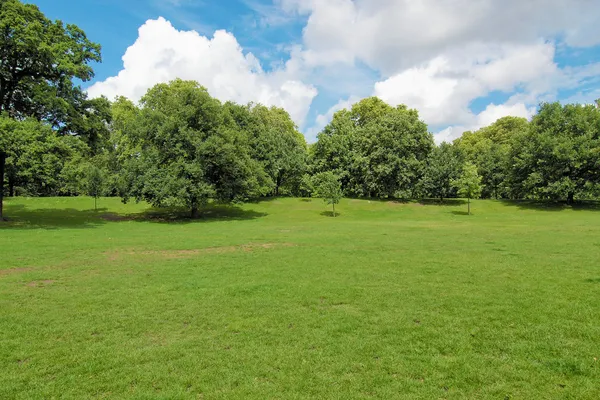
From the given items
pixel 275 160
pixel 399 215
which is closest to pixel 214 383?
pixel 399 215

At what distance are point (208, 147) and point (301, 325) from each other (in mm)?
30689

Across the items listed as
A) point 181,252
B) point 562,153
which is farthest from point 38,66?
point 562,153

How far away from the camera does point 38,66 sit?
2792 cm

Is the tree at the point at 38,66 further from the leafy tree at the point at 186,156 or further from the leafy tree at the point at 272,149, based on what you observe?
the leafy tree at the point at 272,149

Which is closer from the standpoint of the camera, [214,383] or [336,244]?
[214,383]

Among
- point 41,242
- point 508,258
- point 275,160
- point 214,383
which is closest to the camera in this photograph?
point 214,383

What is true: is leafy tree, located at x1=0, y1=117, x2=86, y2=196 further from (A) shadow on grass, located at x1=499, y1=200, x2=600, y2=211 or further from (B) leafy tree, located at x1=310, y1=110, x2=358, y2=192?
(A) shadow on grass, located at x1=499, y1=200, x2=600, y2=211

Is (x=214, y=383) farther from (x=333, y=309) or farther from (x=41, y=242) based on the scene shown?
(x=41, y=242)

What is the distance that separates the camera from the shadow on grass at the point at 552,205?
46500mm

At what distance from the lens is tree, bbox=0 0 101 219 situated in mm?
25641

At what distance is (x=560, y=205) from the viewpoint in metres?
48.2

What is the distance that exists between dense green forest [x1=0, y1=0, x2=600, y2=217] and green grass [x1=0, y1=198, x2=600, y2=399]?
56.3ft

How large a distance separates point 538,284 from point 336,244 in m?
10.0

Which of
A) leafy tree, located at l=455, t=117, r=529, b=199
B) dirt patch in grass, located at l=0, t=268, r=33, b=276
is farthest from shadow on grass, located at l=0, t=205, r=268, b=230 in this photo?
leafy tree, located at l=455, t=117, r=529, b=199
